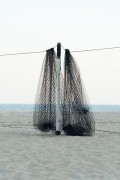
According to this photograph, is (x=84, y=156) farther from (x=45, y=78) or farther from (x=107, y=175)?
(x=45, y=78)

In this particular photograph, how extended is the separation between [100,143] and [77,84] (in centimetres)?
257

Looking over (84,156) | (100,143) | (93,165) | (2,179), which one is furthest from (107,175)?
(100,143)

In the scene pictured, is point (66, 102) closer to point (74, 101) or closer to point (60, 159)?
point (74, 101)

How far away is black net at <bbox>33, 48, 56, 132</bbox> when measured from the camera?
54.4 feet

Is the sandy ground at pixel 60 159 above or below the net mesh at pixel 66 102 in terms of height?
below

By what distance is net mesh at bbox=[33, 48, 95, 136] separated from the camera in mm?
16344

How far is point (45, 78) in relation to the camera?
16750 mm

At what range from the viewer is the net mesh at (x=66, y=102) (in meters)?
16.3

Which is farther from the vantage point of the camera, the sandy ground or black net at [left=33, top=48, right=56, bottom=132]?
black net at [left=33, top=48, right=56, bottom=132]

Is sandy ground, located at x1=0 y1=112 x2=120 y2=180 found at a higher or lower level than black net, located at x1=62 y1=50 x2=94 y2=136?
lower

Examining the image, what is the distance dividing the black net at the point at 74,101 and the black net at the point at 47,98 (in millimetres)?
486

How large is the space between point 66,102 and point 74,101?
0.32 meters

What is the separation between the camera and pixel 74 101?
53.5ft

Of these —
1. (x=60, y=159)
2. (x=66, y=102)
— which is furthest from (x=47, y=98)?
(x=60, y=159)
